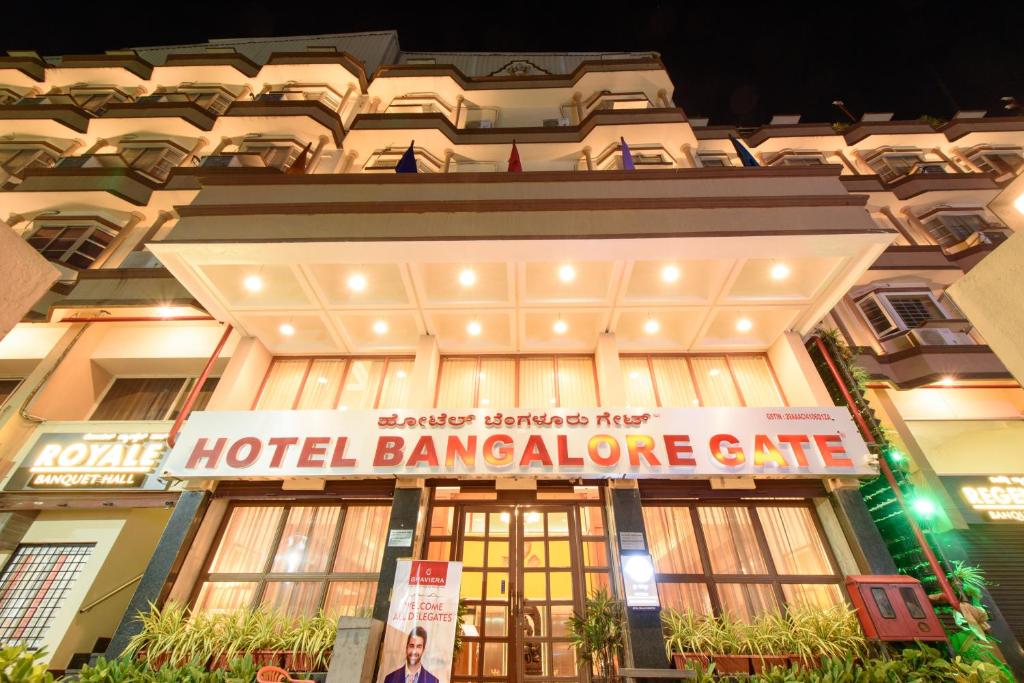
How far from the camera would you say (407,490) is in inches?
332

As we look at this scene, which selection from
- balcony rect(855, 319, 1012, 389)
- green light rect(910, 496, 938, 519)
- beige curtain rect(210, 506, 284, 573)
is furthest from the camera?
balcony rect(855, 319, 1012, 389)

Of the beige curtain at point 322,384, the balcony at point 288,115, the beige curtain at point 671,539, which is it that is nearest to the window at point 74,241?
the balcony at point 288,115

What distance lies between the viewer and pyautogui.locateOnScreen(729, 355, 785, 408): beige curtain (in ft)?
33.4

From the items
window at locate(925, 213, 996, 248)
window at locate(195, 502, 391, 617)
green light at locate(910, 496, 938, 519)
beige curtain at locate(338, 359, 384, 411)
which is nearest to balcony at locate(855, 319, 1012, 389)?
green light at locate(910, 496, 938, 519)

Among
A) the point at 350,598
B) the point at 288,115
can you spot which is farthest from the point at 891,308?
the point at 288,115

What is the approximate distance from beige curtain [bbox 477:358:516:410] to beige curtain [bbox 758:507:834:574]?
5456 millimetres

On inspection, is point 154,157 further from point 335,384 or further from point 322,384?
point 335,384

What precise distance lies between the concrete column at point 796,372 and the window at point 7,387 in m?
18.4

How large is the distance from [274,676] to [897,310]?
17.0m

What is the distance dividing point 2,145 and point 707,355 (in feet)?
79.0

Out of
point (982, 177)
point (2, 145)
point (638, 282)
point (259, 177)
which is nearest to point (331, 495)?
point (259, 177)

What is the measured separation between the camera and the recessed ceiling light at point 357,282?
9.25 m

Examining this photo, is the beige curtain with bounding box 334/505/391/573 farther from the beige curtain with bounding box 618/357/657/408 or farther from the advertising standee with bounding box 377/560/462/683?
the beige curtain with bounding box 618/357/657/408

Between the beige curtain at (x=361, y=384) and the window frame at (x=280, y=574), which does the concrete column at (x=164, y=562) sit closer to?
the window frame at (x=280, y=574)
